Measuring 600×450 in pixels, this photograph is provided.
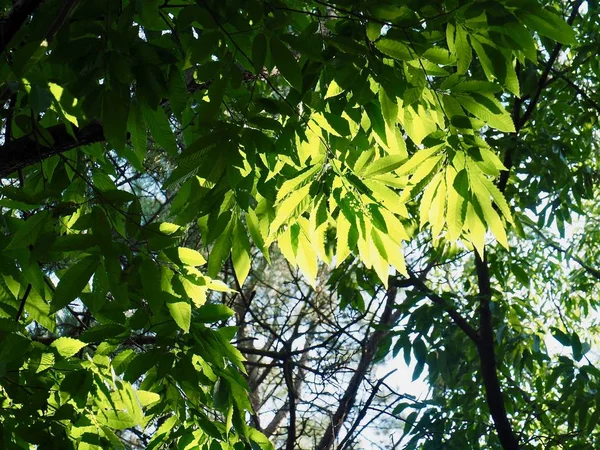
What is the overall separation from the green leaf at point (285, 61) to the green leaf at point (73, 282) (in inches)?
23.6

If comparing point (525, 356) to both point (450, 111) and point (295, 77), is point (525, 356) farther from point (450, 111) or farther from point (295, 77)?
point (295, 77)

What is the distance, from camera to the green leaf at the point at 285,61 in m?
1.49

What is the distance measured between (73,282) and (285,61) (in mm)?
668

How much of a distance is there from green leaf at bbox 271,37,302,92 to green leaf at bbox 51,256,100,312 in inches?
23.6

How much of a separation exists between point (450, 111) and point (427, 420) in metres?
2.46

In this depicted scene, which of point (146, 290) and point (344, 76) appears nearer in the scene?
point (344, 76)

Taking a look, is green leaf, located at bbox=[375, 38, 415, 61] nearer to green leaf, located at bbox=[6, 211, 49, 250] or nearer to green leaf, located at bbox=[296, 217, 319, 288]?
green leaf, located at bbox=[296, 217, 319, 288]

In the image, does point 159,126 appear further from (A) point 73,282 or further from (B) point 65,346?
(B) point 65,346

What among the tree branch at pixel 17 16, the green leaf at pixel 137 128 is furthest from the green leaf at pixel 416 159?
the tree branch at pixel 17 16

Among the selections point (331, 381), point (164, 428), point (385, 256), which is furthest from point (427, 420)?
point (385, 256)

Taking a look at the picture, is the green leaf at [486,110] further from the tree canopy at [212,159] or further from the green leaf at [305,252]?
the green leaf at [305,252]

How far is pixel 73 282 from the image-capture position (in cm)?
166

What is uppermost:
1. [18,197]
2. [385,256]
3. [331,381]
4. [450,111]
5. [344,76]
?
[331,381]

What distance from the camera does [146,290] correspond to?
1.69m
